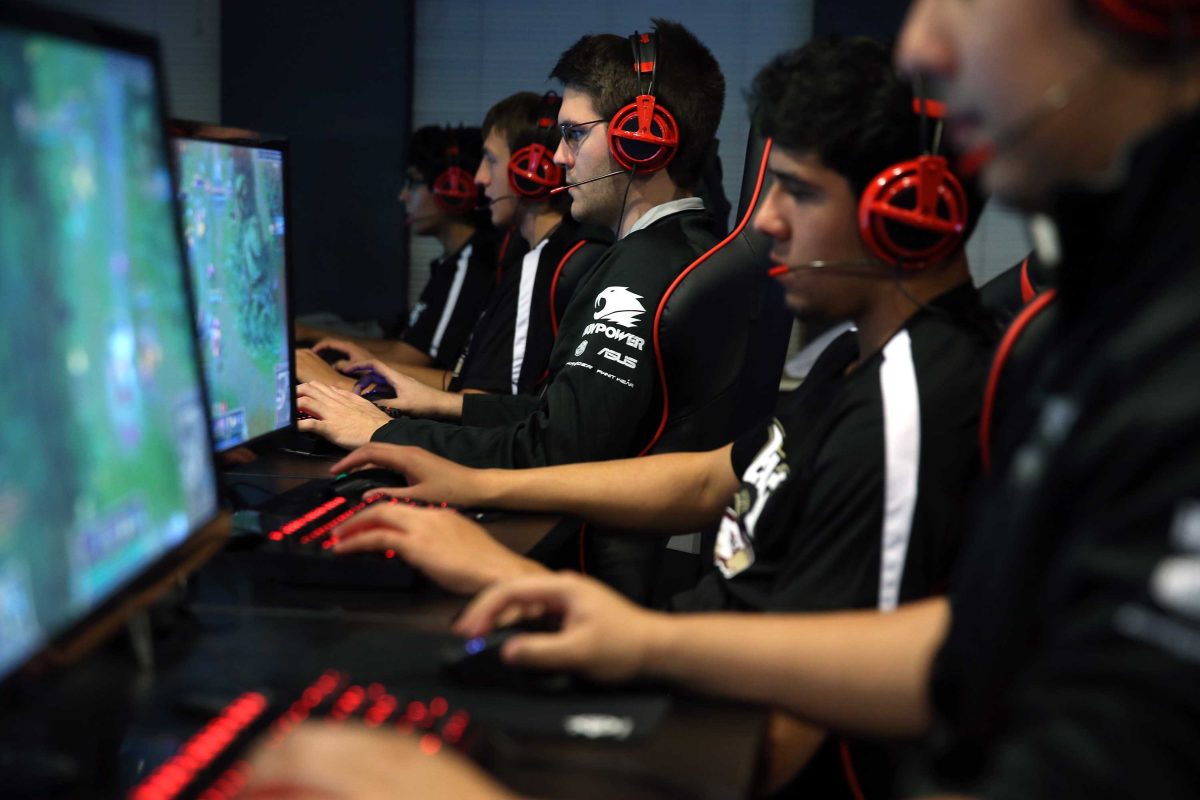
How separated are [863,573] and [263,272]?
0.95m

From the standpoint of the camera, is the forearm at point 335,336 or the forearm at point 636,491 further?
the forearm at point 335,336

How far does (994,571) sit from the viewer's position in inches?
31.0

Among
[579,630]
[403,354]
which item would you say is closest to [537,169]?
[403,354]

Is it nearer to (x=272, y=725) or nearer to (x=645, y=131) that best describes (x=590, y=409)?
(x=645, y=131)

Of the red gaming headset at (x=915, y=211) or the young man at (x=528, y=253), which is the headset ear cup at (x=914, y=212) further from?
the young man at (x=528, y=253)

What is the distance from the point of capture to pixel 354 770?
74 cm

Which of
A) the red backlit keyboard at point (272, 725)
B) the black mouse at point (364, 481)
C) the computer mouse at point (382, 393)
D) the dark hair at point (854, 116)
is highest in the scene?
the dark hair at point (854, 116)

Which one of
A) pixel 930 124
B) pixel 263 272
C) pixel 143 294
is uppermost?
pixel 930 124

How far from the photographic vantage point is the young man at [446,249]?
4.14 m

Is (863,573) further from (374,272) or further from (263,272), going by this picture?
(374,272)

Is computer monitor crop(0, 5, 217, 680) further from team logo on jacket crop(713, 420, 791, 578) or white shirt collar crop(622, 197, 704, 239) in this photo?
white shirt collar crop(622, 197, 704, 239)

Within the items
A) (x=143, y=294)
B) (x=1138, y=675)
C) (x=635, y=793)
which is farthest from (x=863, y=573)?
(x=143, y=294)

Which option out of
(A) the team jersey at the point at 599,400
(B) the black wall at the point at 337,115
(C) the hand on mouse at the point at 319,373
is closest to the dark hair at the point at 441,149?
(B) the black wall at the point at 337,115

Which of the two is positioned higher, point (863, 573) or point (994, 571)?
point (994, 571)
